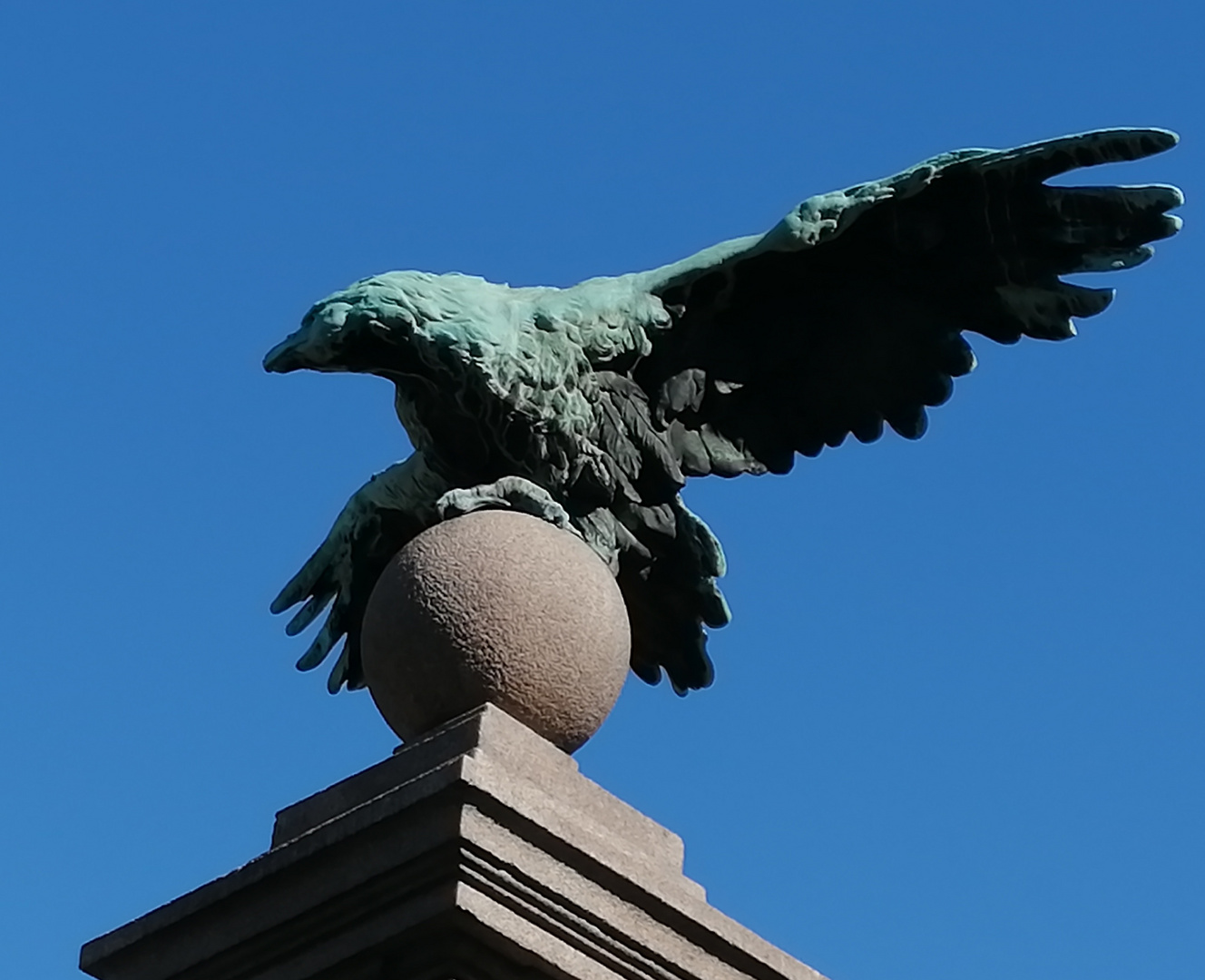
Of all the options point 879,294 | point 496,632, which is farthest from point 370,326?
point 879,294

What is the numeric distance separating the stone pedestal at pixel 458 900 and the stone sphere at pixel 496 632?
5.8 inches

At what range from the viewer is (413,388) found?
6.76 meters

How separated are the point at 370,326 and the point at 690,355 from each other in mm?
1088

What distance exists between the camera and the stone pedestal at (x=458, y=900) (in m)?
5.36

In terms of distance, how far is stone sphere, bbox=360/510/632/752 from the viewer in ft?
19.6

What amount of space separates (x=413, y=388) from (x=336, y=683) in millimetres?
1064

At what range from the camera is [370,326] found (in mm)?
6531

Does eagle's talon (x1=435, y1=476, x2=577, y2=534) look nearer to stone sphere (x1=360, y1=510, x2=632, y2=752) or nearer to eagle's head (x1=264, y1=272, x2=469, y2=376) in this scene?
stone sphere (x1=360, y1=510, x2=632, y2=752)

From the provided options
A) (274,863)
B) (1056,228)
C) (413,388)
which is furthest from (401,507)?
(1056,228)

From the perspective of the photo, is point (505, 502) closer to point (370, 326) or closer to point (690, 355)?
point (370, 326)

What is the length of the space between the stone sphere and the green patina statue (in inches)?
13.9

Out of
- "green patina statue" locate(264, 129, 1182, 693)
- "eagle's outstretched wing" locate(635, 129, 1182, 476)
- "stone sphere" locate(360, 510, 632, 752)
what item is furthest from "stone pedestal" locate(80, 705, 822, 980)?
"eagle's outstretched wing" locate(635, 129, 1182, 476)

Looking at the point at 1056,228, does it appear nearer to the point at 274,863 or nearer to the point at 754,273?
the point at 754,273

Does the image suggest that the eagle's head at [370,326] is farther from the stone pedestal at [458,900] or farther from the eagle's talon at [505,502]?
the stone pedestal at [458,900]
